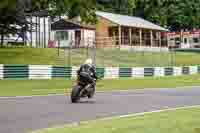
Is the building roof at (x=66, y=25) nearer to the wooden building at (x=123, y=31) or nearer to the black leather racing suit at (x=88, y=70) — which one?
the wooden building at (x=123, y=31)

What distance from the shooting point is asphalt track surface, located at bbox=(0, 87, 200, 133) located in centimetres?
1322

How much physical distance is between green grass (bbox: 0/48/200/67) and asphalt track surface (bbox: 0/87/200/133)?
839 inches

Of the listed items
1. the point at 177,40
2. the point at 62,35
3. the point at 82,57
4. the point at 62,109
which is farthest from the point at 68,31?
the point at 62,109

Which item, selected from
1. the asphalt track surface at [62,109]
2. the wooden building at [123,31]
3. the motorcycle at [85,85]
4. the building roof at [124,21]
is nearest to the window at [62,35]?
the wooden building at [123,31]

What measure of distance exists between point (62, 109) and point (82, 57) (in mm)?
30568

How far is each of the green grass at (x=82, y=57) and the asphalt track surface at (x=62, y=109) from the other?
69.9ft

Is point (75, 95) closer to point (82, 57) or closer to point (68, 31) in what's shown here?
point (82, 57)

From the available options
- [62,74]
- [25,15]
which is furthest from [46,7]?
[62,74]

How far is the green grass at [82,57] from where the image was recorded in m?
42.9

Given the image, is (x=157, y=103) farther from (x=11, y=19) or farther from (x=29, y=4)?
(x=11, y=19)

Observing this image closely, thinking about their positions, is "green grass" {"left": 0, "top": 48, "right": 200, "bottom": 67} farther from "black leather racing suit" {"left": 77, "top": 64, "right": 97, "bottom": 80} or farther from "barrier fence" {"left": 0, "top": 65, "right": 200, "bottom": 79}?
"black leather racing suit" {"left": 77, "top": 64, "right": 97, "bottom": 80}

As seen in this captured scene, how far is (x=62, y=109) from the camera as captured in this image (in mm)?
16719

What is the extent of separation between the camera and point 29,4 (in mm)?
42969

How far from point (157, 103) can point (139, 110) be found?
268 centimetres
